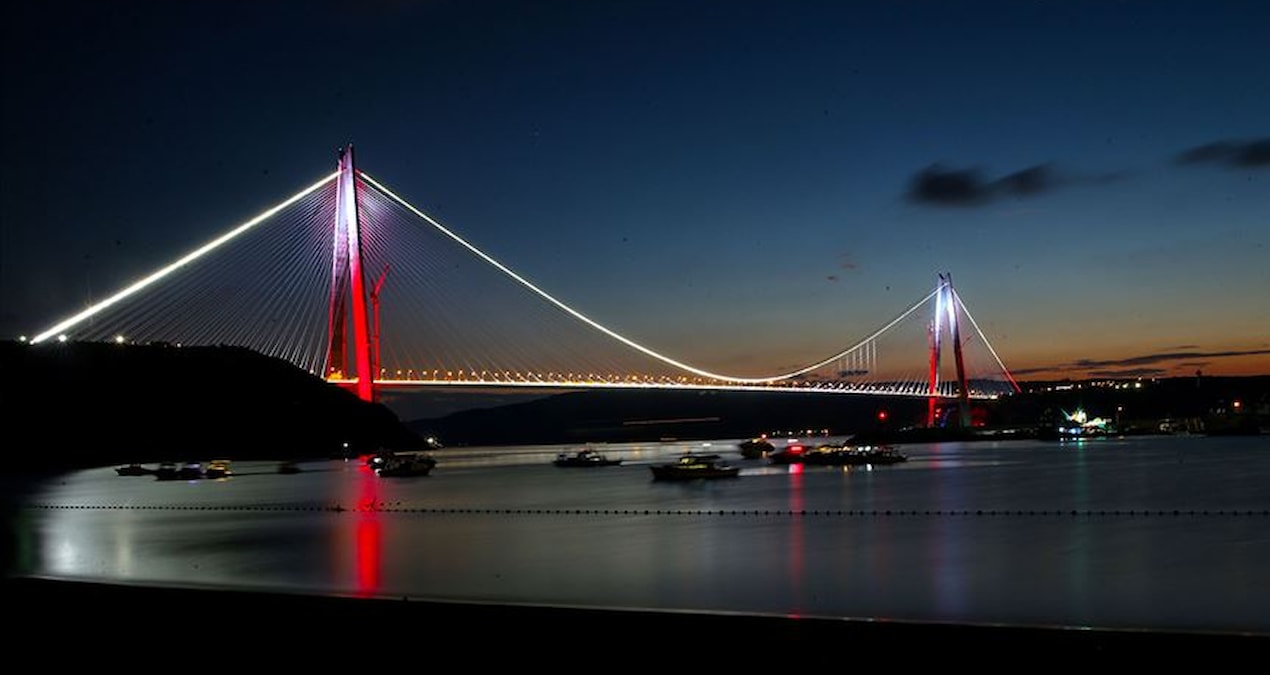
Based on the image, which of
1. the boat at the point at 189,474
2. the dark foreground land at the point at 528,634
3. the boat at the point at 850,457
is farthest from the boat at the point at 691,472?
the dark foreground land at the point at 528,634

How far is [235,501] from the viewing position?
30859 mm

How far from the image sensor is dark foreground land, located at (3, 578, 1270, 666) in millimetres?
6676

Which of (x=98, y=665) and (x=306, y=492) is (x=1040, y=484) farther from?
(x=98, y=665)

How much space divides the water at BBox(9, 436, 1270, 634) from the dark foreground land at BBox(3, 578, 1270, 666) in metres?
2.70

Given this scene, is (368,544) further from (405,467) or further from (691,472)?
(405,467)

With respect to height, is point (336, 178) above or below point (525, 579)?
above

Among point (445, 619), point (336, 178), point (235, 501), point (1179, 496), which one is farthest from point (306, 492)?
point (445, 619)

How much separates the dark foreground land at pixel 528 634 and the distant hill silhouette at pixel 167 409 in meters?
51.2

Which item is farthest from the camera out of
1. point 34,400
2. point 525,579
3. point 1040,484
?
point 34,400

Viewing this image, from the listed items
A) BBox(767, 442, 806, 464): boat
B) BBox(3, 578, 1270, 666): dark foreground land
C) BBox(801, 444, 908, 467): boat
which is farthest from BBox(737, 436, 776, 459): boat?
BBox(3, 578, 1270, 666): dark foreground land

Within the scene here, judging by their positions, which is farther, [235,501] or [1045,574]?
[235,501]

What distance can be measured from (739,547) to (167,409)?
5580 centimetres

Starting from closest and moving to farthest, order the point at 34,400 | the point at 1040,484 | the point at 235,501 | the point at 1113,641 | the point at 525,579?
the point at 1113,641
the point at 525,579
the point at 235,501
the point at 1040,484
the point at 34,400

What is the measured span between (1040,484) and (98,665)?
3011 cm
